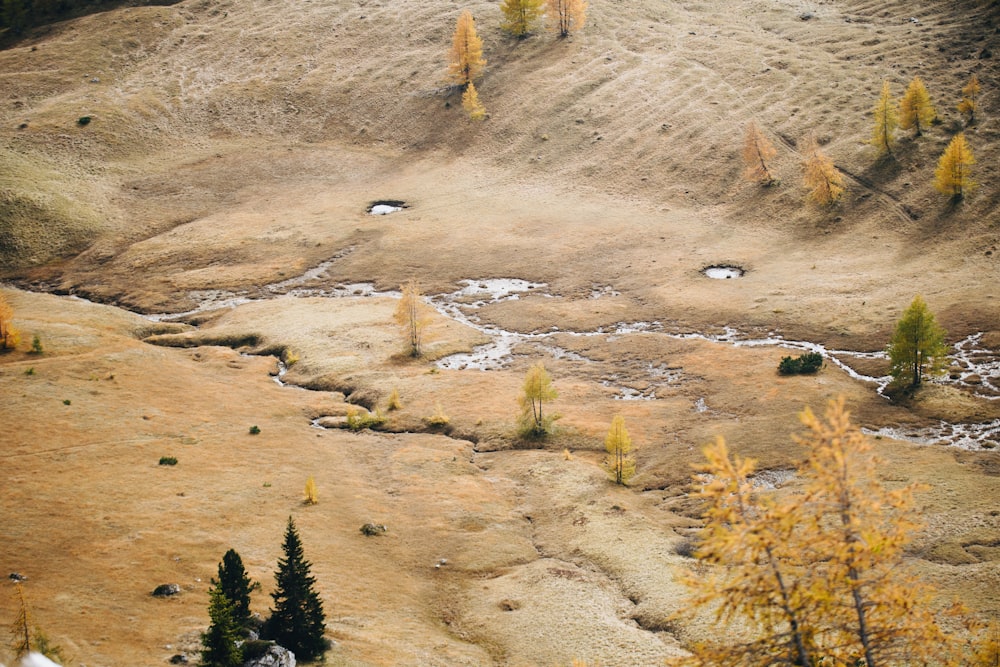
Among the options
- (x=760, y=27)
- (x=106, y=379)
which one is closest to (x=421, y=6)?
(x=760, y=27)

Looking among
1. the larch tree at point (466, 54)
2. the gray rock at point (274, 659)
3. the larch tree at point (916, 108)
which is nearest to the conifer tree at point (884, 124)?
the larch tree at point (916, 108)

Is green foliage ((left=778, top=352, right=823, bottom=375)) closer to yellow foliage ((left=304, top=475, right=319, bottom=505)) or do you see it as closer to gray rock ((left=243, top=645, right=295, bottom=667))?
yellow foliage ((left=304, top=475, right=319, bottom=505))

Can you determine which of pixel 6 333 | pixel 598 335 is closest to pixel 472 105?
pixel 598 335

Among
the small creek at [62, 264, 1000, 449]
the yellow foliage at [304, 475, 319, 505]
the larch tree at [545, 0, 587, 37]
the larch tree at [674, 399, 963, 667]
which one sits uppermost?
the larch tree at [674, 399, 963, 667]

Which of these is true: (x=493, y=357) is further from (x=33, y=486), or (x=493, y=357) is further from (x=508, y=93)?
(x=508, y=93)

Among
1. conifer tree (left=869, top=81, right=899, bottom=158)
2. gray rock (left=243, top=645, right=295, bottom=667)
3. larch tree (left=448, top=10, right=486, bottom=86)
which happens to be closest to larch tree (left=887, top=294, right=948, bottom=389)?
conifer tree (left=869, top=81, right=899, bottom=158)

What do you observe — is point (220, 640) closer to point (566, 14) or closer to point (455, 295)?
point (455, 295)
